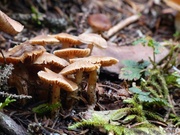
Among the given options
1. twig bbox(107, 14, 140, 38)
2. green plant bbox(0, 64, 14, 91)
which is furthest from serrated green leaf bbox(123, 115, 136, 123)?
twig bbox(107, 14, 140, 38)

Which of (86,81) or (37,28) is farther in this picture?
(37,28)

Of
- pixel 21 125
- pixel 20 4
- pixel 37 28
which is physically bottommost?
pixel 21 125

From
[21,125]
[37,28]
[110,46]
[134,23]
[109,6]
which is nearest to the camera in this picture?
[21,125]

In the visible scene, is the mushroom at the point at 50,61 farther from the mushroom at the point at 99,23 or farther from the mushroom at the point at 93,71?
the mushroom at the point at 99,23

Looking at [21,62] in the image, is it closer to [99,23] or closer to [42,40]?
[42,40]

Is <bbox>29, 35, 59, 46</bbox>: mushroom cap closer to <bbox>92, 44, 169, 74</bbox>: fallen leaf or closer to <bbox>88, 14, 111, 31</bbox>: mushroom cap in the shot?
<bbox>92, 44, 169, 74</bbox>: fallen leaf

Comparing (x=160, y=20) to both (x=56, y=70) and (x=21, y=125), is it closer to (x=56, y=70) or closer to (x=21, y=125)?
(x=56, y=70)

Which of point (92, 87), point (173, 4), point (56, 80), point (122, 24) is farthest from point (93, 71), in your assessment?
point (173, 4)

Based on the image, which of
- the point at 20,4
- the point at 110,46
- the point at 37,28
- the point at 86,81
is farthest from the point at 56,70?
the point at 20,4
